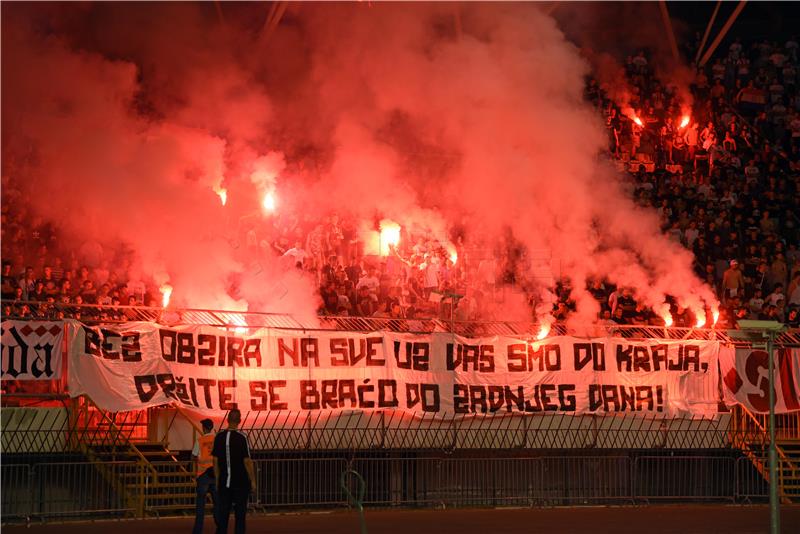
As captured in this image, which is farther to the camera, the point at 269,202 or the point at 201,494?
the point at 269,202

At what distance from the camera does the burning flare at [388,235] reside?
22.6 metres

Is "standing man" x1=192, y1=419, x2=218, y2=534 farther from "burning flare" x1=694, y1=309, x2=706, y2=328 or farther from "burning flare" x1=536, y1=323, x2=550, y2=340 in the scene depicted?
"burning flare" x1=694, y1=309, x2=706, y2=328

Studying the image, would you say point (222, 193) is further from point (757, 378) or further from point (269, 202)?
point (757, 378)

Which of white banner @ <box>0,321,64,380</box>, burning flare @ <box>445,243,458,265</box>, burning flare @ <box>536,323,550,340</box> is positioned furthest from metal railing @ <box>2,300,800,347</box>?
burning flare @ <box>445,243,458,265</box>

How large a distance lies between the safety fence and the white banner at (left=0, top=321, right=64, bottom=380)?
132cm

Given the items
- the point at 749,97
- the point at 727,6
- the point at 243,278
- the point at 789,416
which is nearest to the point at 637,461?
the point at 789,416

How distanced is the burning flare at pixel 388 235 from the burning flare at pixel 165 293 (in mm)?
4725

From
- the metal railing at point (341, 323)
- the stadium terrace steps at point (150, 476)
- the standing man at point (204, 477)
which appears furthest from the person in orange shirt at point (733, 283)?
the standing man at point (204, 477)

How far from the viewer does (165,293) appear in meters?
19.0

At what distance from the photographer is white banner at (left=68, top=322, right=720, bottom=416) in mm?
15672

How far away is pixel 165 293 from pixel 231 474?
704 centimetres

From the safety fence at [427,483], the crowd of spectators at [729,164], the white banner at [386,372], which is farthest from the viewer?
the crowd of spectators at [729,164]

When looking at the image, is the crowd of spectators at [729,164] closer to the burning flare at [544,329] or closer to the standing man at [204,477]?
the burning flare at [544,329]

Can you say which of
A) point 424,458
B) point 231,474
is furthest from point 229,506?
point 424,458
